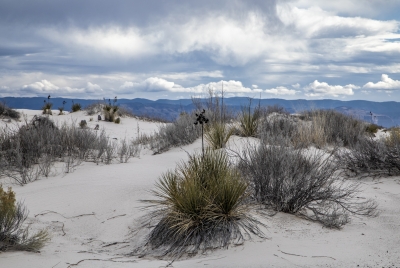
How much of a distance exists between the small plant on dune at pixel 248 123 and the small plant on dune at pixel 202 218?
271 inches

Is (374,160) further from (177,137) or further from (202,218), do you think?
(177,137)

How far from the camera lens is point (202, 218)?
167 inches

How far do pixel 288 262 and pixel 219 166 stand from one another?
4.81 ft

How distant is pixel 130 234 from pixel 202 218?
1152 mm

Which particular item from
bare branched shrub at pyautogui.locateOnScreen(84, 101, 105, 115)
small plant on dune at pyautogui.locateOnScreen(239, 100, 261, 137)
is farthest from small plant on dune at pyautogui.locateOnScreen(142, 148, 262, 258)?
bare branched shrub at pyautogui.locateOnScreen(84, 101, 105, 115)

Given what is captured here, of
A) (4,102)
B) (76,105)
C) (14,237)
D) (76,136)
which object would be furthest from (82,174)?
(76,105)

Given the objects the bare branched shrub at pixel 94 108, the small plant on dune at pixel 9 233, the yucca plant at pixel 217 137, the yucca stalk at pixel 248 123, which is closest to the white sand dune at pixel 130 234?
the small plant on dune at pixel 9 233

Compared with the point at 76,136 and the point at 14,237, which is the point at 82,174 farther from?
the point at 14,237

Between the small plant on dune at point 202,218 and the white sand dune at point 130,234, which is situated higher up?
the small plant on dune at point 202,218

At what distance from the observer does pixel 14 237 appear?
394 cm

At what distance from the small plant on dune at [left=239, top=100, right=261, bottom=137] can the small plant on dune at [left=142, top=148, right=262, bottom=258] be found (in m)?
6.88

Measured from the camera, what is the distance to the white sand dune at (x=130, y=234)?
3.69m

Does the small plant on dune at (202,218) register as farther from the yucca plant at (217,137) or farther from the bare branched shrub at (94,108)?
the bare branched shrub at (94,108)

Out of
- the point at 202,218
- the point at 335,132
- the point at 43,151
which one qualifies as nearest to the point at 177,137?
the point at 43,151
